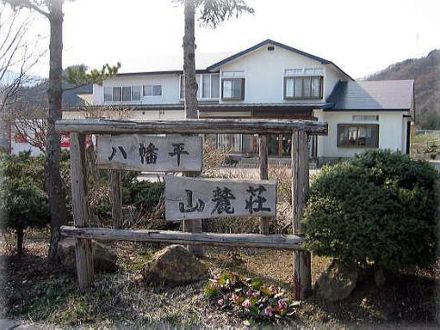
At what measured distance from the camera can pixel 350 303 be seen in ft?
14.2

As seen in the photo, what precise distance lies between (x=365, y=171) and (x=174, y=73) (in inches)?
1136

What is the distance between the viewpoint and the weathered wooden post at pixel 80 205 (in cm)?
503

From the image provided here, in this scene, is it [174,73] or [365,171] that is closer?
[365,171]

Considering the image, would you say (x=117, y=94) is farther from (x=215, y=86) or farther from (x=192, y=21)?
(x=192, y=21)

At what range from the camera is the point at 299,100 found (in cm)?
2972

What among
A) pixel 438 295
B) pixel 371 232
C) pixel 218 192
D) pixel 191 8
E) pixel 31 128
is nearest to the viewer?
pixel 371 232

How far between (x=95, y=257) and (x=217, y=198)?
1618 millimetres

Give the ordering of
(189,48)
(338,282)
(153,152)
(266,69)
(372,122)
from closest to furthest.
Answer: (338,282) < (153,152) < (189,48) < (372,122) < (266,69)

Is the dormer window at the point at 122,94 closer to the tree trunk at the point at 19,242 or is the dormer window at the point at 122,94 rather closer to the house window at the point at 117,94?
the house window at the point at 117,94

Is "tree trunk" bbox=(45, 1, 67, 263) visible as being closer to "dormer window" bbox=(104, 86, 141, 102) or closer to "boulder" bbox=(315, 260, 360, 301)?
"boulder" bbox=(315, 260, 360, 301)

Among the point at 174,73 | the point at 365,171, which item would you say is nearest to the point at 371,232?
the point at 365,171

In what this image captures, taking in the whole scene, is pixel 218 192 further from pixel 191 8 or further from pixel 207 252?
pixel 191 8

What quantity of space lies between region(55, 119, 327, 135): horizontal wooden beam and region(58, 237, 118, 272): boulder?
1.34 m

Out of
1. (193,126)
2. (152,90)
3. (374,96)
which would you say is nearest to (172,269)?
(193,126)
